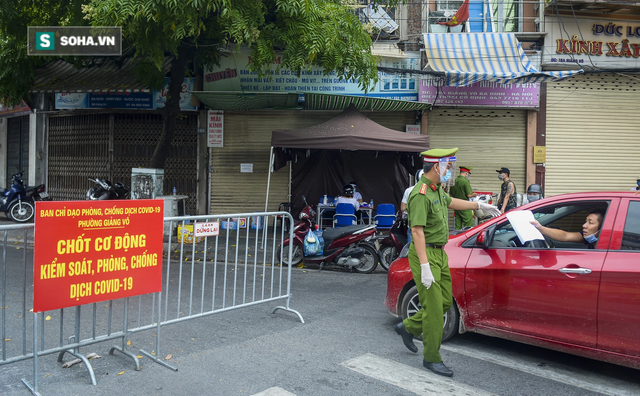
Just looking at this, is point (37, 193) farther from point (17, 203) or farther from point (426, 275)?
point (426, 275)

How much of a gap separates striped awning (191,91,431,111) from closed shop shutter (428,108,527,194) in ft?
3.28

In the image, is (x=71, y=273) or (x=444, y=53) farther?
(x=444, y=53)

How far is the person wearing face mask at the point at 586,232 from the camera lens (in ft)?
14.9

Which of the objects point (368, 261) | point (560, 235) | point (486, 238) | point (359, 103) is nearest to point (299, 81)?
point (359, 103)

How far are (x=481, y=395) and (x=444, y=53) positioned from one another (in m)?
10.6

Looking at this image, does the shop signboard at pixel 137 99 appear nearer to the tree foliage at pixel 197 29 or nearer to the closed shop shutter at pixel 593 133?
the tree foliage at pixel 197 29

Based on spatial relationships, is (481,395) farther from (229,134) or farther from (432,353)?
(229,134)

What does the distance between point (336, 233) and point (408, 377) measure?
497 cm

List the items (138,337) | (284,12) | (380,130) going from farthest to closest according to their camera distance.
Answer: (380,130) → (284,12) → (138,337)

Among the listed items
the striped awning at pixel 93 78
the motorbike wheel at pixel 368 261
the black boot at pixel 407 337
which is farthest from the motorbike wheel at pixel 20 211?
the black boot at pixel 407 337

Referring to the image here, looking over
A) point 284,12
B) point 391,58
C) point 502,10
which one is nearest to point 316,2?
point 284,12

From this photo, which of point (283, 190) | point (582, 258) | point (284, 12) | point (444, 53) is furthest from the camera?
point (283, 190)

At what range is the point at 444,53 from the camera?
517 inches

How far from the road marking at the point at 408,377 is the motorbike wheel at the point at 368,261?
4.35m
